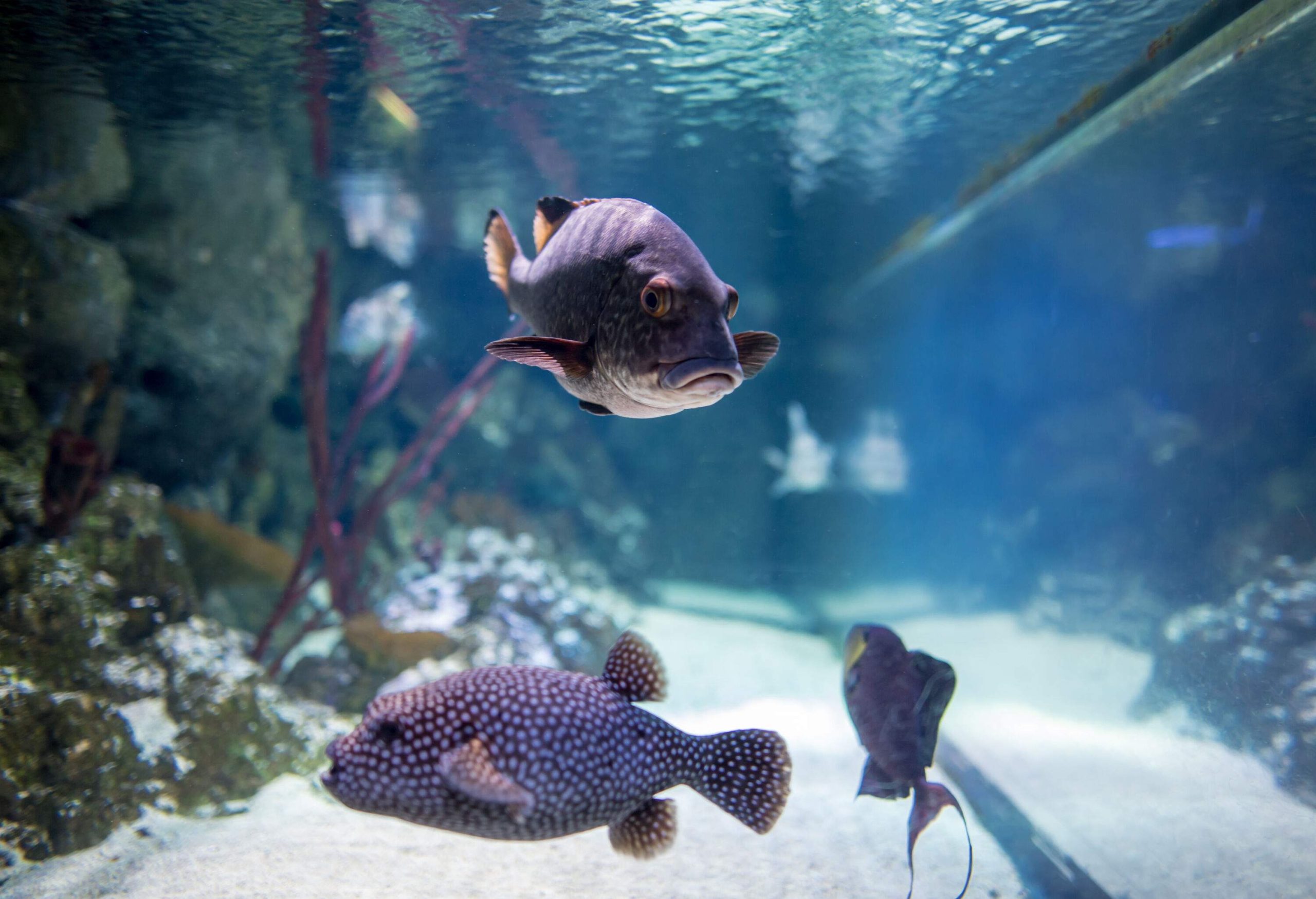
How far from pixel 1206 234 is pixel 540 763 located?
7247mm

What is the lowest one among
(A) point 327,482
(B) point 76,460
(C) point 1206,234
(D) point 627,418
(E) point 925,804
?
(A) point 327,482

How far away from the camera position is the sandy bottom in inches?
123

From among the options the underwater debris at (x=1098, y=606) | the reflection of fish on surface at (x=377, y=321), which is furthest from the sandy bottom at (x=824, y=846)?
the reflection of fish on surface at (x=377, y=321)

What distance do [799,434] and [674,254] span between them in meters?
11.9

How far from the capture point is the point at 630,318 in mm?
1866

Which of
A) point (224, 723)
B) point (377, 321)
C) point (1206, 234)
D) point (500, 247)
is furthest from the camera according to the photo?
point (377, 321)

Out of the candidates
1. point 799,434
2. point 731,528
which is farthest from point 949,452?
point 731,528

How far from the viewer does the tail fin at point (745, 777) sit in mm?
2270

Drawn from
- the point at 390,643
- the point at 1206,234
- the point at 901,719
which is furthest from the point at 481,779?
the point at 1206,234

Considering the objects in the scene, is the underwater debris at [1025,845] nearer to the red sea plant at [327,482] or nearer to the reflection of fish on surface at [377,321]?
the red sea plant at [327,482]

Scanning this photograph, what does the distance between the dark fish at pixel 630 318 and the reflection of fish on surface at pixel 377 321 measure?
9002mm

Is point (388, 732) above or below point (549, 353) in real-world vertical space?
below

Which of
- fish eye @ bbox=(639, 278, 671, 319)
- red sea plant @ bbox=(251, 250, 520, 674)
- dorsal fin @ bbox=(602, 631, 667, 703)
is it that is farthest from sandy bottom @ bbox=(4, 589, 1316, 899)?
fish eye @ bbox=(639, 278, 671, 319)

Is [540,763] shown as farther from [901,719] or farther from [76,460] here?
[76,460]
